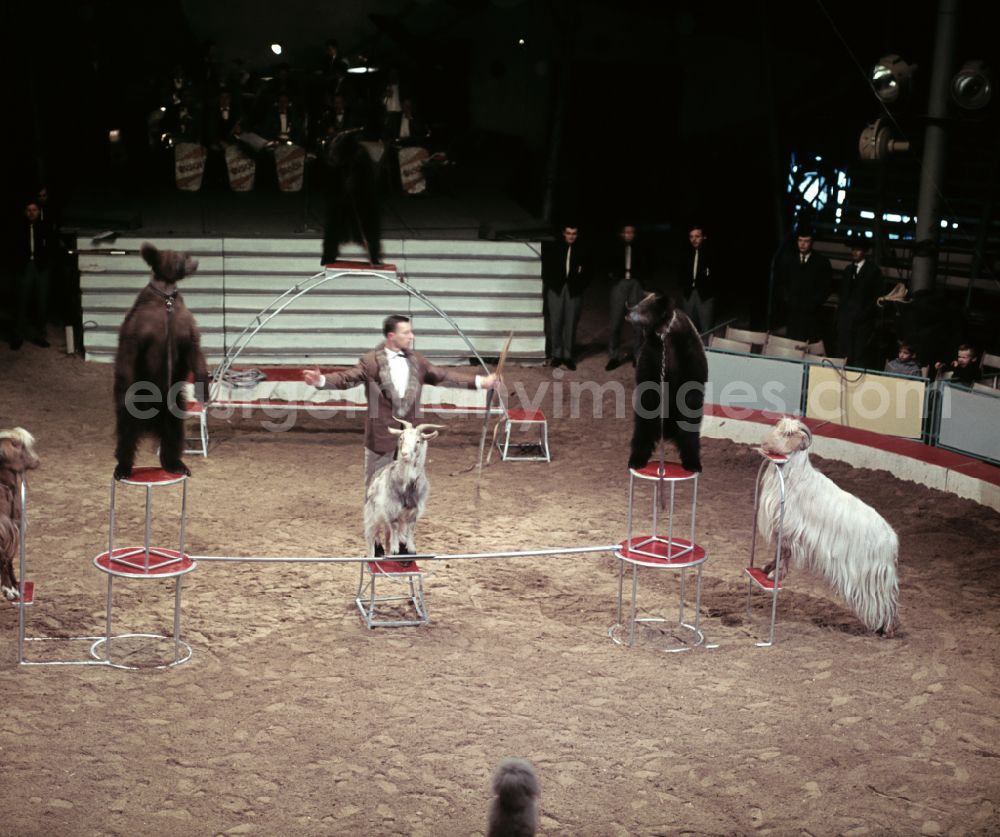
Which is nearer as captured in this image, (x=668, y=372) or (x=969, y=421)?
(x=668, y=372)

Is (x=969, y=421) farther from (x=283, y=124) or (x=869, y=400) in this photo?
(x=283, y=124)

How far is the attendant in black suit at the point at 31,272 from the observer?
50.0ft

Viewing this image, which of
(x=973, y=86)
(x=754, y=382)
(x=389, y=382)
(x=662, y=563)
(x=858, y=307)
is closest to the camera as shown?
(x=662, y=563)

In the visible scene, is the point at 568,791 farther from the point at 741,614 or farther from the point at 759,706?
the point at 741,614

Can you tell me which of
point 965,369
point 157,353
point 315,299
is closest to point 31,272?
point 315,299

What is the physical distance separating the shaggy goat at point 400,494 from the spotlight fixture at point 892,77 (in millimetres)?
→ 8410

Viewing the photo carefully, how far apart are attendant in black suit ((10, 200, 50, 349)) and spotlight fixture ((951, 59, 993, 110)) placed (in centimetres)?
1070

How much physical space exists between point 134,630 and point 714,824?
165 inches

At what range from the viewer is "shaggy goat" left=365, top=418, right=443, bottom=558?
8.59 metres

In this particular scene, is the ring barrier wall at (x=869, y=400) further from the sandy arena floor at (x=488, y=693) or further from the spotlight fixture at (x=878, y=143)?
the spotlight fixture at (x=878, y=143)

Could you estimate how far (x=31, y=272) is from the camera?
15.3 metres

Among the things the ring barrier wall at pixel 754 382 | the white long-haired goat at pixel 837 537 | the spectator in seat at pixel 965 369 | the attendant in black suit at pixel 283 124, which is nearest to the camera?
the white long-haired goat at pixel 837 537

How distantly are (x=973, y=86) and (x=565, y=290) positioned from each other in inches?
208

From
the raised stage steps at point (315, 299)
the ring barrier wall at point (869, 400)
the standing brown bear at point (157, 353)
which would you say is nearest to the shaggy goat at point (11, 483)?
the standing brown bear at point (157, 353)
